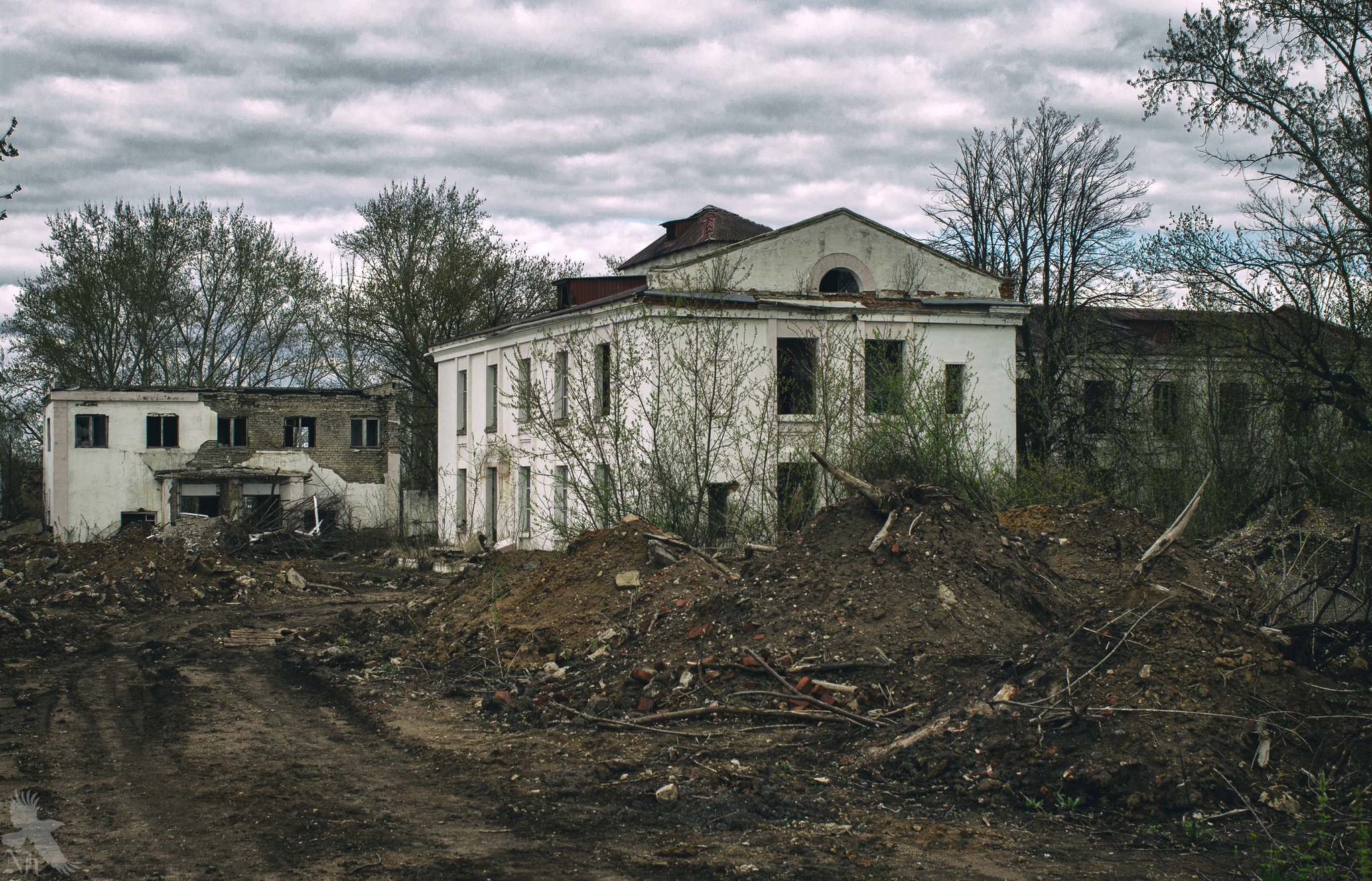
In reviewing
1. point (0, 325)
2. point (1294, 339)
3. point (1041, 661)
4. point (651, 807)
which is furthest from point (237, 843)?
point (0, 325)

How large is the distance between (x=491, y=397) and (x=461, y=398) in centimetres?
221

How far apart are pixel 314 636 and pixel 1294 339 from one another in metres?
15.8

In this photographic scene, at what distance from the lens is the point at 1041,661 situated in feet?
25.7

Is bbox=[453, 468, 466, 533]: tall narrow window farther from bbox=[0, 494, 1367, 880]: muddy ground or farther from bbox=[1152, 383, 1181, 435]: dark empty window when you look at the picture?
bbox=[1152, 383, 1181, 435]: dark empty window

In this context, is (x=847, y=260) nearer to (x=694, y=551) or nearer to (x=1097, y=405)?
(x=1097, y=405)

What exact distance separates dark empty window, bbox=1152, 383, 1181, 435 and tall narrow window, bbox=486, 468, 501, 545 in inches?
702

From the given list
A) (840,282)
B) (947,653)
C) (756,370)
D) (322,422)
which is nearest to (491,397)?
(322,422)

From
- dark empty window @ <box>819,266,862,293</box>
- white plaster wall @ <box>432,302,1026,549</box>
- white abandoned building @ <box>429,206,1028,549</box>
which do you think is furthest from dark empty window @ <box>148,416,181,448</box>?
dark empty window @ <box>819,266,862,293</box>

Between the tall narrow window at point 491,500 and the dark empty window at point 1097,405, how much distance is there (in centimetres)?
1675

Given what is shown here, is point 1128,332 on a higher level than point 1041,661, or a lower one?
higher

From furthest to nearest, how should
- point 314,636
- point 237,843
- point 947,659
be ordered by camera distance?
point 314,636, point 947,659, point 237,843

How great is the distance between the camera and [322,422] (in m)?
36.0

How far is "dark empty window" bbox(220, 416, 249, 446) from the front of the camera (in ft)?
114

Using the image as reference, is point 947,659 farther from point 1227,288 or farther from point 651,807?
point 1227,288
